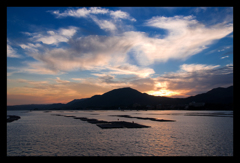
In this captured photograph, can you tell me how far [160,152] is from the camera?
26.7 m
